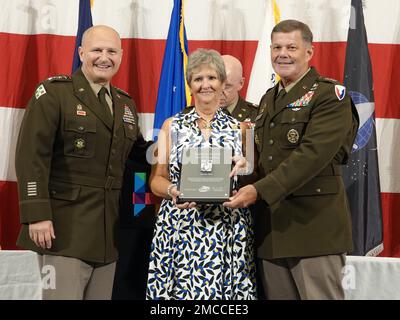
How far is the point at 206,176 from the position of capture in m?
2.37

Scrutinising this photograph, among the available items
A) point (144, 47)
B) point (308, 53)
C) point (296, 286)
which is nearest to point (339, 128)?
point (308, 53)

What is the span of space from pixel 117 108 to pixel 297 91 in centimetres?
81

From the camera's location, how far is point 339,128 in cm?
245

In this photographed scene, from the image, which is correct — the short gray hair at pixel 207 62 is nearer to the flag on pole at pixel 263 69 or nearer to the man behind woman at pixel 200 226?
the man behind woman at pixel 200 226

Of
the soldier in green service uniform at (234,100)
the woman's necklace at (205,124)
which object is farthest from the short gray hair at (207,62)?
the soldier in green service uniform at (234,100)

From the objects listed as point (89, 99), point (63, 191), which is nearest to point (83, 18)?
point (89, 99)

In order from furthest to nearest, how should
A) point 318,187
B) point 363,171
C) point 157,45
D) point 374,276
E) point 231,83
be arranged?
1. point 157,45
2. point 363,171
3. point 374,276
4. point 231,83
5. point 318,187

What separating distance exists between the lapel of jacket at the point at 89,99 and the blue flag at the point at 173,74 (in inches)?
50.1

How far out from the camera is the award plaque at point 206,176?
2346 mm

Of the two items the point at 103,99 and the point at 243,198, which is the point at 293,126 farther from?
the point at 103,99

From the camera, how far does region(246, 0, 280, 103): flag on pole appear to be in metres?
3.92

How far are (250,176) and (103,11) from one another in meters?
2.26

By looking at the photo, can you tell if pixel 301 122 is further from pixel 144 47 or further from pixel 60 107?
pixel 144 47

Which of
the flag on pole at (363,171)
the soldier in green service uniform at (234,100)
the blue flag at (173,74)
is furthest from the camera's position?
the blue flag at (173,74)
